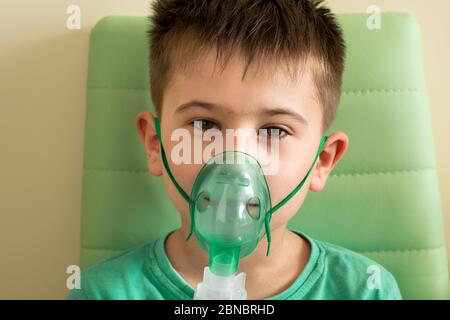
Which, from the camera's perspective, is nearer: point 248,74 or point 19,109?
point 248,74

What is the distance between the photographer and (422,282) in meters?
1.08

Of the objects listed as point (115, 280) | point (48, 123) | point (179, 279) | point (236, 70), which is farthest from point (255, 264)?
point (48, 123)

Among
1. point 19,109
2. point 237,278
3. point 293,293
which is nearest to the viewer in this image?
point 237,278

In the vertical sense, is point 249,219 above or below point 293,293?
above

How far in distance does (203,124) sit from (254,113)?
8cm

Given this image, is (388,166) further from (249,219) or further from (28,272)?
(28,272)

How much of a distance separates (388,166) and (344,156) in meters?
0.09

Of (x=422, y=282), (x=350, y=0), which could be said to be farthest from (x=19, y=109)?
(x=422, y=282)

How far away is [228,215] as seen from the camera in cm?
74

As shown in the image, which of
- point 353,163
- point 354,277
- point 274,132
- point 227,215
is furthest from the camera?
point 353,163

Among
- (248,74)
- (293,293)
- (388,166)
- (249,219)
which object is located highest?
(248,74)

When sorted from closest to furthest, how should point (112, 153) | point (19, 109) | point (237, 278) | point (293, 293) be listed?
point (237, 278), point (293, 293), point (112, 153), point (19, 109)

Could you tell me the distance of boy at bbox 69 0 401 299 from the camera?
2.71 ft

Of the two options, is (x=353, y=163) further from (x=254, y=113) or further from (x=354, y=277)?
(x=254, y=113)
